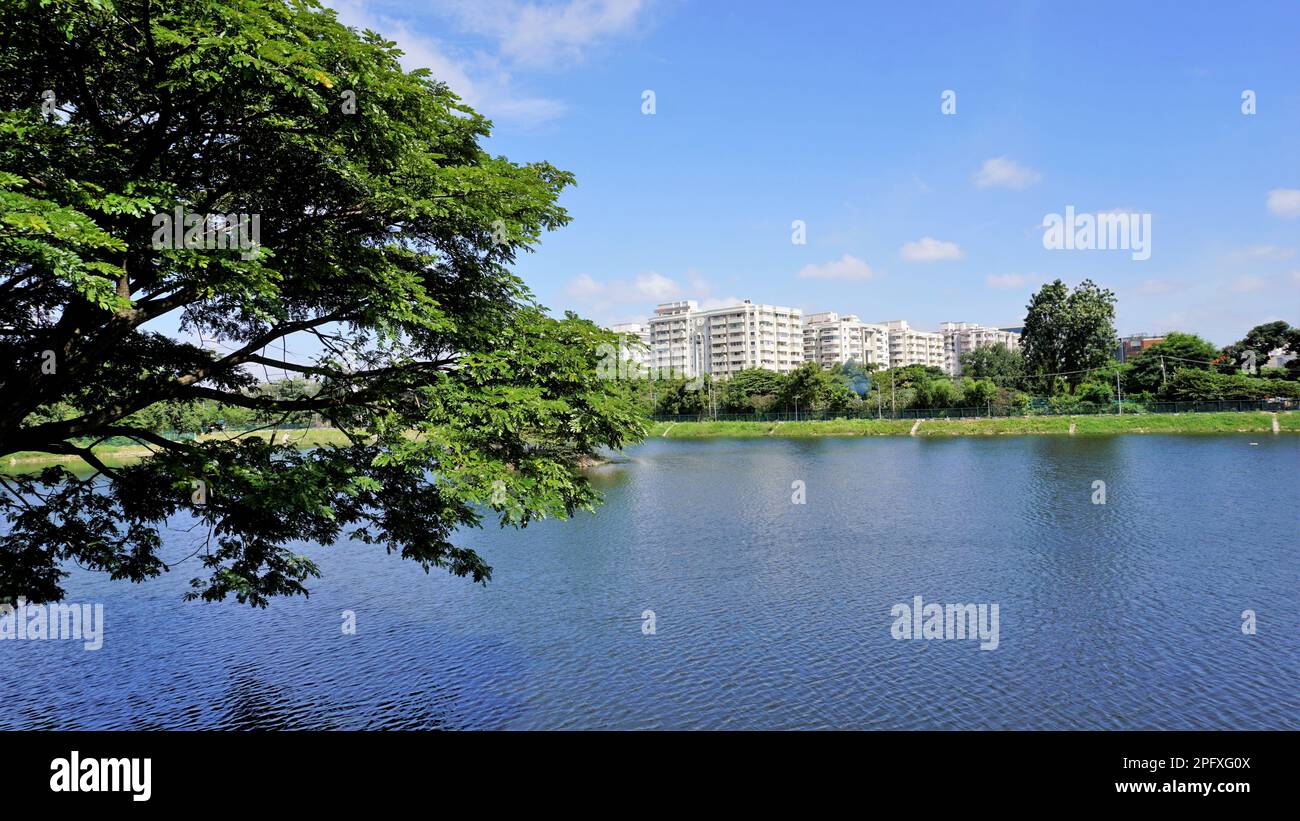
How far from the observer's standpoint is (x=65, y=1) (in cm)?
785

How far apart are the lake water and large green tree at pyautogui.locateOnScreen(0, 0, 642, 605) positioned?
4.43 meters

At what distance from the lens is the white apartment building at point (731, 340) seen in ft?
560

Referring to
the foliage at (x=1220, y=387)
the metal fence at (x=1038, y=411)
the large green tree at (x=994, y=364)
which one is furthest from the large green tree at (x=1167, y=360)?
the large green tree at (x=994, y=364)

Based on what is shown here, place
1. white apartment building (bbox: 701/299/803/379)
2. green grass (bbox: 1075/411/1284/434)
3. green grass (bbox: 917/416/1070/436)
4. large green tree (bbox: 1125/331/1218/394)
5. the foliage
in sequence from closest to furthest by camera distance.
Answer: green grass (bbox: 1075/411/1284/434) < the foliage < green grass (bbox: 917/416/1070/436) < large green tree (bbox: 1125/331/1218/394) < white apartment building (bbox: 701/299/803/379)

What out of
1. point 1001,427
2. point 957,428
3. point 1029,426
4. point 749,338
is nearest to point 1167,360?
point 1029,426

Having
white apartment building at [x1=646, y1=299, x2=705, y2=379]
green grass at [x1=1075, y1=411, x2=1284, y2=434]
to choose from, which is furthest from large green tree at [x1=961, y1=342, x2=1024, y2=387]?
white apartment building at [x1=646, y1=299, x2=705, y2=379]

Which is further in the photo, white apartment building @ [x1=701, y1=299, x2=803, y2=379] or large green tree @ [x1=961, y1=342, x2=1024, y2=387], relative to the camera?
Result: white apartment building @ [x1=701, y1=299, x2=803, y2=379]

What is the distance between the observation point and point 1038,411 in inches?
3565

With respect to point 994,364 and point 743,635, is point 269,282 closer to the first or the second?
point 743,635

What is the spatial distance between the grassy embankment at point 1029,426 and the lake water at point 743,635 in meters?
49.7

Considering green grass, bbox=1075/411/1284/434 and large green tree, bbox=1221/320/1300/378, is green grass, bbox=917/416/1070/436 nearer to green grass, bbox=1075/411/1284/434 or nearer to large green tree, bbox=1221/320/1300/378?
green grass, bbox=1075/411/1284/434

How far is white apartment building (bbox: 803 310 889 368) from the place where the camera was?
7264 inches

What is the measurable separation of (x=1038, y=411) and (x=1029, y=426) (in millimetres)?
7017

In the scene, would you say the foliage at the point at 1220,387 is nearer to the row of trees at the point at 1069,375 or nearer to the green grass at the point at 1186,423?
the row of trees at the point at 1069,375
